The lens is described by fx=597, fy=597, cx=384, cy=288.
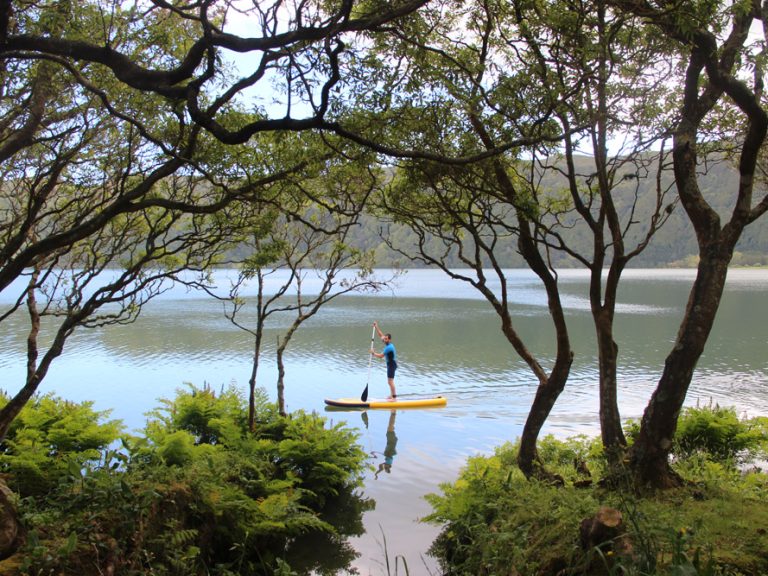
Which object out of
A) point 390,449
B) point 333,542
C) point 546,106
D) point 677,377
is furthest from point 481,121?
point 390,449

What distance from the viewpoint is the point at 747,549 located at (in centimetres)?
448

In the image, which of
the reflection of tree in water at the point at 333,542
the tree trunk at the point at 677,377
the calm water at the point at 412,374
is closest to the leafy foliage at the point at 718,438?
the tree trunk at the point at 677,377

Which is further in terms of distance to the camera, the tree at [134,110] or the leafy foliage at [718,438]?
the leafy foliage at [718,438]

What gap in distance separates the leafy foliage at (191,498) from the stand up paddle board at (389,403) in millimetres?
6552

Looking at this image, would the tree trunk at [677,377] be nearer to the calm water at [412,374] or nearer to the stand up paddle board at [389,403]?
the calm water at [412,374]

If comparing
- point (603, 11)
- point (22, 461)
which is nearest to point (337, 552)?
point (22, 461)

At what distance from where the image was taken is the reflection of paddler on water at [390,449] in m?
12.9

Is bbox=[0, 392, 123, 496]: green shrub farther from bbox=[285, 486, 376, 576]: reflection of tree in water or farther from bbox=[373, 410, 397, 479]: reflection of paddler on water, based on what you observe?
bbox=[373, 410, 397, 479]: reflection of paddler on water

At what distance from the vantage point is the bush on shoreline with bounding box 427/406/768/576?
3.76 metres

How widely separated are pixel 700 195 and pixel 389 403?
13.2 metres

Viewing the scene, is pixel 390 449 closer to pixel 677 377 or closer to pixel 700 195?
pixel 677 377

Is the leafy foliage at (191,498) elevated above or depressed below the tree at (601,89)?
below

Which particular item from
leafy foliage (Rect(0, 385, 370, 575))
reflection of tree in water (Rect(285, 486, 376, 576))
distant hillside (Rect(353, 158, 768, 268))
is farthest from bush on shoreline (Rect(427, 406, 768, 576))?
distant hillside (Rect(353, 158, 768, 268))

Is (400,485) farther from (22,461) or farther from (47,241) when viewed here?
(47,241)
